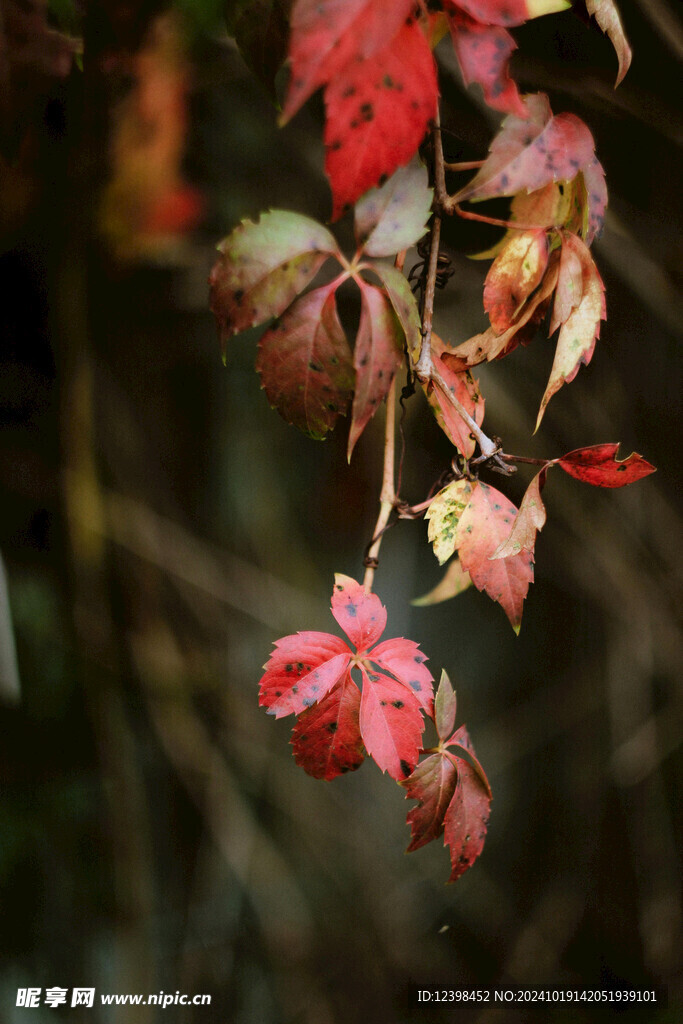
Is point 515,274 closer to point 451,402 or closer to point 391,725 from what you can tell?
point 451,402

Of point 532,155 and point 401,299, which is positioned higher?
point 532,155

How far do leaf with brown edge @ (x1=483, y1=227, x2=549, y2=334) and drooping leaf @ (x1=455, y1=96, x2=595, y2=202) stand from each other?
43mm

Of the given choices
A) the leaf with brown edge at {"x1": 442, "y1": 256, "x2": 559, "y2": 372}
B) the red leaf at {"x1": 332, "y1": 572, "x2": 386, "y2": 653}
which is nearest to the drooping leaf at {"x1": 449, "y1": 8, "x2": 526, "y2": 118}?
the leaf with brown edge at {"x1": 442, "y1": 256, "x2": 559, "y2": 372}

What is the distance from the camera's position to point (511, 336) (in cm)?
41

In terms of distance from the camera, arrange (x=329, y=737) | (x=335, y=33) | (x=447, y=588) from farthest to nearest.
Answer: (x=447, y=588) → (x=329, y=737) → (x=335, y=33)

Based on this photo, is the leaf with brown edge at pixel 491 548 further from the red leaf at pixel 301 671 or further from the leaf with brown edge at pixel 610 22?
the leaf with brown edge at pixel 610 22

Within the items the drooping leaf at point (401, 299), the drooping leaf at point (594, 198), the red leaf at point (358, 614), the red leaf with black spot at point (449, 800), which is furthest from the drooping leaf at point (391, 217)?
the red leaf with black spot at point (449, 800)

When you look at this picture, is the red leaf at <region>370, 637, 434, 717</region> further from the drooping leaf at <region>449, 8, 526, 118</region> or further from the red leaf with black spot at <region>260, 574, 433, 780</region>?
the drooping leaf at <region>449, 8, 526, 118</region>

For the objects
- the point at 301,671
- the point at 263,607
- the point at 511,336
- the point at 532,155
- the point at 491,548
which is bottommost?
the point at 263,607

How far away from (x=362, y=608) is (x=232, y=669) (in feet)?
0.71

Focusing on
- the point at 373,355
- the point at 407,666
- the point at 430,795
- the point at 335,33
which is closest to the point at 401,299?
the point at 373,355

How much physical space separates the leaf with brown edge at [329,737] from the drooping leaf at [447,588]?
19 cm

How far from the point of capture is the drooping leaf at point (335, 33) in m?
0.30

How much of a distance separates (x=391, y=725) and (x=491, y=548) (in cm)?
15
